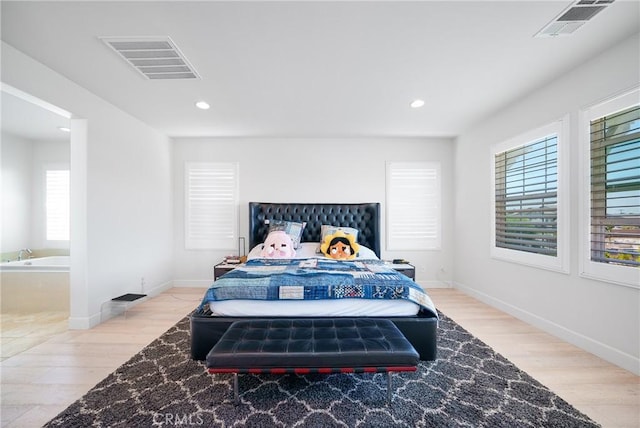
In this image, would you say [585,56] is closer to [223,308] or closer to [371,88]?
[371,88]

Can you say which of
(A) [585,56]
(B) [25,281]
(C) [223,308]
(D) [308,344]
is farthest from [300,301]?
(B) [25,281]

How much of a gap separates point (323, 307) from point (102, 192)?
2893mm

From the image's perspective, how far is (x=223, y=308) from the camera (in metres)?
2.07

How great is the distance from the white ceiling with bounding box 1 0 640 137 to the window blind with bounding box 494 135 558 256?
2.29 ft

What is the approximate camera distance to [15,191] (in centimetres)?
431

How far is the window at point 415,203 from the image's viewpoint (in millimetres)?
4426

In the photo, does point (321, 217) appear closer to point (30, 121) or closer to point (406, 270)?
point (406, 270)

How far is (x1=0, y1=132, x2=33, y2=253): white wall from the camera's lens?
4168 mm

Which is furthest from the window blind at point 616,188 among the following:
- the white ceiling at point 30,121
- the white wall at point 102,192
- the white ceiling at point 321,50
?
the white ceiling at point 30,121

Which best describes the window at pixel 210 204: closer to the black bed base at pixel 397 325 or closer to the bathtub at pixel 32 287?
the bathtub at pixel 32 287

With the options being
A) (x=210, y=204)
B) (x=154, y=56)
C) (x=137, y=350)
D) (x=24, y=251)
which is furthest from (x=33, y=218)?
(x=154, y=56)

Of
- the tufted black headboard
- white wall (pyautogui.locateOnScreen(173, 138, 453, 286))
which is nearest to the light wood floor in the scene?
white wall (pyautogui.locateOnScreen(173, 138, 453, 286))

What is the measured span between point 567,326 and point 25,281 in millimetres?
6211

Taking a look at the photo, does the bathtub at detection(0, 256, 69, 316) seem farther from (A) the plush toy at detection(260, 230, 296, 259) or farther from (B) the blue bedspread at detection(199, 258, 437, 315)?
(B) the blue bedspread at detection(199, 258, 437, 315)
